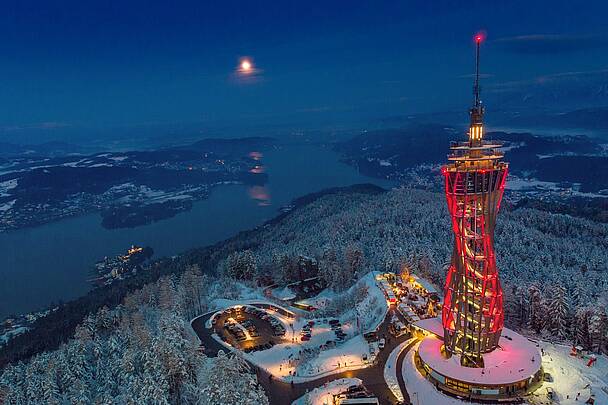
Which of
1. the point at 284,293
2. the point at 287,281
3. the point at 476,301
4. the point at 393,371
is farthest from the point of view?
the point at 287,281

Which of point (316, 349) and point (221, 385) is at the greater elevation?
point (221, 385)

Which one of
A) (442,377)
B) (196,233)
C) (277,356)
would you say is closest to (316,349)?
(277,356)

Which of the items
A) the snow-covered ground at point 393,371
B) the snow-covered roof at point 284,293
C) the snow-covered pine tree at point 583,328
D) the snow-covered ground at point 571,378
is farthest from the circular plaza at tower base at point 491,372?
the snow-covered roof at point 284,293

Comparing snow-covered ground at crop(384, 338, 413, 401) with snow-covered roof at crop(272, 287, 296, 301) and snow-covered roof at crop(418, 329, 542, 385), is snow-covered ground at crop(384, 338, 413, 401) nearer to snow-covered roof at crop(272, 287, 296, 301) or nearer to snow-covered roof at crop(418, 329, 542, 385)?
snow-covered roof at crop(418, 329, 542, 385)

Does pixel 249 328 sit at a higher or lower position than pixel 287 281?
higher

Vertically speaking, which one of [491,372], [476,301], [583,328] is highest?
[476,301]

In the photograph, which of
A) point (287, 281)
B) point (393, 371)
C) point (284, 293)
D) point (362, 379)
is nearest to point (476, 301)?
point (393, 371)

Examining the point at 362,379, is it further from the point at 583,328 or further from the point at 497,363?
the point at 583,328

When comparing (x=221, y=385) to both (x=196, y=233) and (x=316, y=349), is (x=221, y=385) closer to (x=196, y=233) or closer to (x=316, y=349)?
(x=316, y=349)
